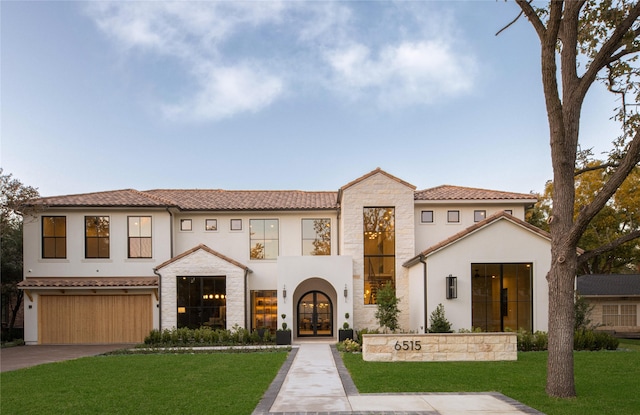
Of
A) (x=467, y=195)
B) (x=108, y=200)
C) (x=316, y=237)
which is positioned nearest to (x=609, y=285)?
(x=467, y=195)

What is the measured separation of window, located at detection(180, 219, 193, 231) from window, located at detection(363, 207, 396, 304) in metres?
8.35

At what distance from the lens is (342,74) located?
22250 millimetres

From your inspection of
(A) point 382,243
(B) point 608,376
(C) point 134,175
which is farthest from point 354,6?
(C) point 134,175

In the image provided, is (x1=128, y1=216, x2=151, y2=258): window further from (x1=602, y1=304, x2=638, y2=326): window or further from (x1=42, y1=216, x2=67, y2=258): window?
(x1=602, y1=304, x2=638, y2=326): window

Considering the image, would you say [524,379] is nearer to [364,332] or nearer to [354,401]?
[354,401]

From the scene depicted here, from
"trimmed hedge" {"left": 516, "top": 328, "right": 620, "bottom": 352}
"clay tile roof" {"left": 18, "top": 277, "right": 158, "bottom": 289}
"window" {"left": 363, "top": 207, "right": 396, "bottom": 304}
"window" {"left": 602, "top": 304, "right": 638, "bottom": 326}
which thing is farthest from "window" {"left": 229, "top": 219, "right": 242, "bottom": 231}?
"window" {"left": 602, "top": 304, "right": 638, "bottom": 326}

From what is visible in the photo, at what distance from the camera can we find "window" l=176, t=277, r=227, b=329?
21.5 meters

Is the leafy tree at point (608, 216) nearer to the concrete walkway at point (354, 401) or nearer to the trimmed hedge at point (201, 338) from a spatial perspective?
the trimmed hedge at point (201, 338)

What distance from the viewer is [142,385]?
11.2 metres

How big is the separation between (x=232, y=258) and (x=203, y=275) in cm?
216

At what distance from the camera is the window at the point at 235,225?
939 inches

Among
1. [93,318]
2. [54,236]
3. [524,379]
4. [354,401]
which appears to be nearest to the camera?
[354,401]

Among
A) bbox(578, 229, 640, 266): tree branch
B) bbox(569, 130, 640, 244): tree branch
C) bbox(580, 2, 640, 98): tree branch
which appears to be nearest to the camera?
bbox(569, 130, 640, 244): tree branch

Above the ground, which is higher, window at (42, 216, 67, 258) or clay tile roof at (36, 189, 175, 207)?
clay tile roof at (36, 189, 175, 207)
